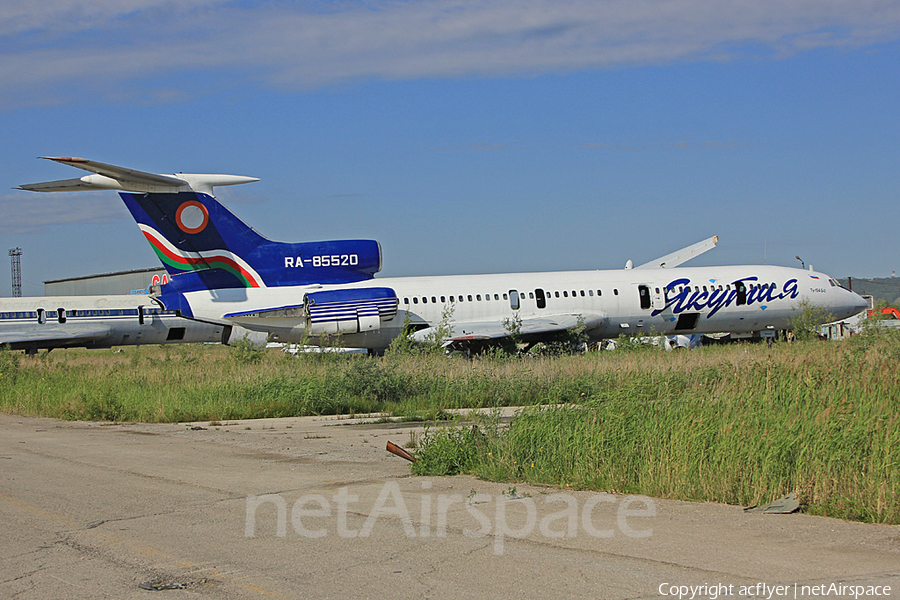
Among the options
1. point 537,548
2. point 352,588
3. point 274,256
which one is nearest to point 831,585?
point 537,548

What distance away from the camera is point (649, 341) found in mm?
27750

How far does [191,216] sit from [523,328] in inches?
442

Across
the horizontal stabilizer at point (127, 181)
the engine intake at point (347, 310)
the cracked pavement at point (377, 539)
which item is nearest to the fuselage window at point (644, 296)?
the engine intake at point (347, 310)

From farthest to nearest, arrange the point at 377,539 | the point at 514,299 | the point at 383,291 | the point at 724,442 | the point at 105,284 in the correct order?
the point at 105,284, the point at 514,299, the point at 383,291, the point at 724,442, the point at 377,539

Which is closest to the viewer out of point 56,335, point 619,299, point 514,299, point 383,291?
point 383,291

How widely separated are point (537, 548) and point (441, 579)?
103 cm

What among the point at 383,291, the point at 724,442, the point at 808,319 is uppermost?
the point at 383,291

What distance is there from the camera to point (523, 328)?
29.6 metres

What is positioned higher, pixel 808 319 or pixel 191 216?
pixel 191 216

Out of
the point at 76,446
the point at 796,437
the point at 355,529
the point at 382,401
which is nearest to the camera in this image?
the point at 355,529

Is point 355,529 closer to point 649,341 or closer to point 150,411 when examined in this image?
point 150,411

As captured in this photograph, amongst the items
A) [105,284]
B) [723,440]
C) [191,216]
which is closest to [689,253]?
[191,216]

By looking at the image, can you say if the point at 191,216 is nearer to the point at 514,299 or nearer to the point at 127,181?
the point at 127,181

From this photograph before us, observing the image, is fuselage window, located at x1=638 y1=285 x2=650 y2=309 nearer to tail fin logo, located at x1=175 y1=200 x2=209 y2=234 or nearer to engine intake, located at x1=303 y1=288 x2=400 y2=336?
engine intake, located at x1=303 y1=288 x2=400 y2=336
